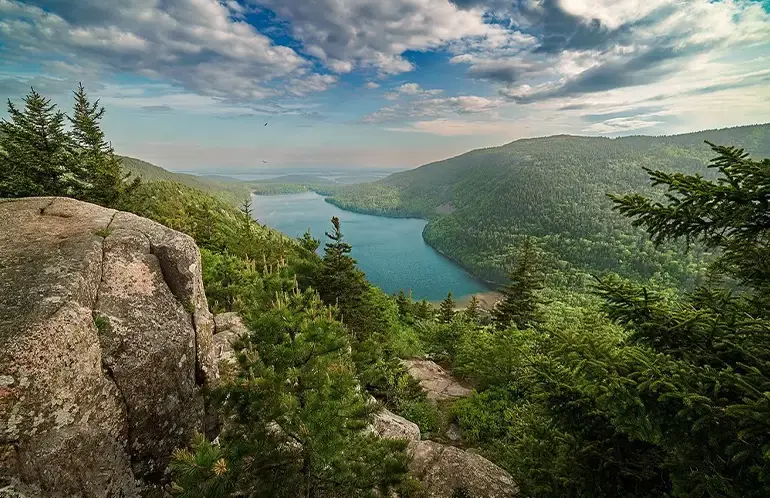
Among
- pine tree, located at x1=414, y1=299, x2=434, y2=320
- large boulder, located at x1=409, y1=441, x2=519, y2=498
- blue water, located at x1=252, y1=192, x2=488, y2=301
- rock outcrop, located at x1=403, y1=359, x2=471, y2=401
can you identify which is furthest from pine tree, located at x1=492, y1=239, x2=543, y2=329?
blue water, located at x1=252, y1=192, x2=488, y2=301

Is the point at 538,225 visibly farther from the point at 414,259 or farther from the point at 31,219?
the point at 31,219

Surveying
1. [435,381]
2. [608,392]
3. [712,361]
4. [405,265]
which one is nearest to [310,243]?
[435,381]

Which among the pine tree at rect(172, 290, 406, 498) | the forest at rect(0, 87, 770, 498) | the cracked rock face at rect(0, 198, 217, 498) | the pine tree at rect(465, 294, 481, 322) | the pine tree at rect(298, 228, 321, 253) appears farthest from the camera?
the pine tree at rect(465, 294, 481, 322)

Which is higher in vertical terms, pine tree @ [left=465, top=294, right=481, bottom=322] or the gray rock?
the gray rock

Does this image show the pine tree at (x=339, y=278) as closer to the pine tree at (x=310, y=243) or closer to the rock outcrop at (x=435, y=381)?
the pine tree at (x=310, y=243)

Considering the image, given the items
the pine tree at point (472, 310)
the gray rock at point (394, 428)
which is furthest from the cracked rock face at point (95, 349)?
the pine tree at point (472, 310)

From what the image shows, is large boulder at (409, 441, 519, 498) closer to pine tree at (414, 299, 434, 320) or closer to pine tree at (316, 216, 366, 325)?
pine tree at (316, 216, 366, 325)

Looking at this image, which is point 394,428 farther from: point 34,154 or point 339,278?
point 34,154

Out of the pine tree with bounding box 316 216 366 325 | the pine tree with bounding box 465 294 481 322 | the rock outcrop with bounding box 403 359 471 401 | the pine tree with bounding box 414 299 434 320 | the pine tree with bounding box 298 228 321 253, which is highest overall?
the pine tree with bounding box 298 228 321 253
